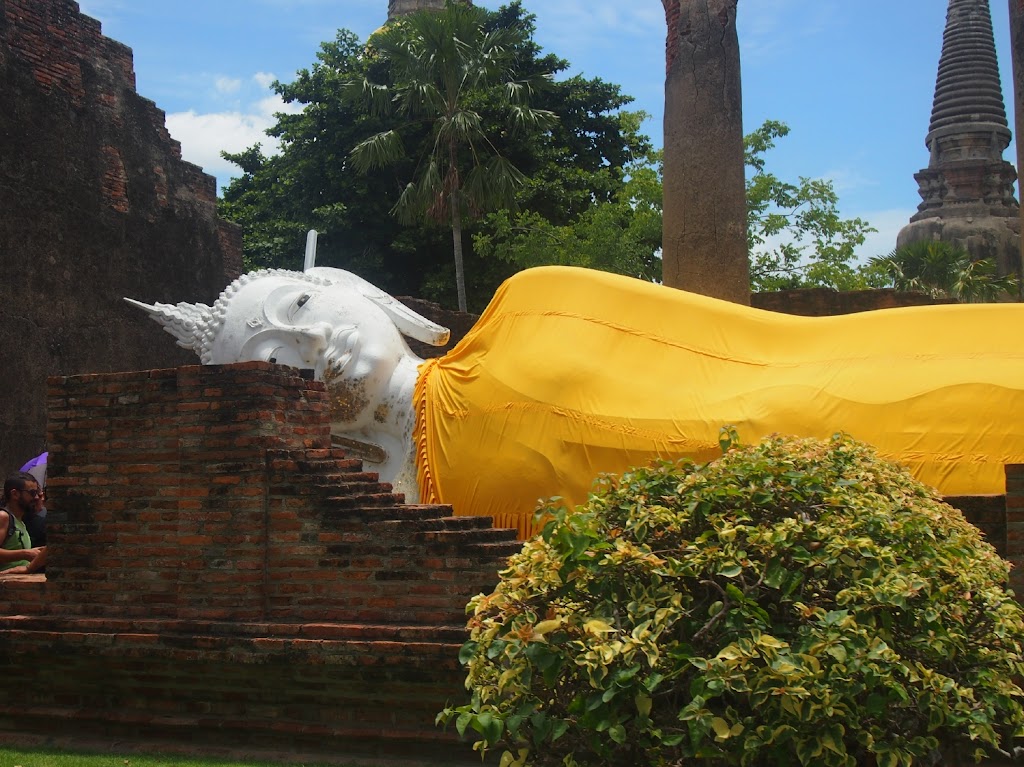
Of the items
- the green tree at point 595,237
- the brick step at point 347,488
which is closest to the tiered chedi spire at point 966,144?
the green tree at point 595,237

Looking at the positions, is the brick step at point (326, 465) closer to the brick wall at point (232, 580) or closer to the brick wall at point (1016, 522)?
the brick wall at point (232, 580)

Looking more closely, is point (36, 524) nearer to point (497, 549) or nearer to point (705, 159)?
point (497, 549)

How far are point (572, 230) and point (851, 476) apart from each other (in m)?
15.7

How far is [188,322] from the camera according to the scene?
6941mm

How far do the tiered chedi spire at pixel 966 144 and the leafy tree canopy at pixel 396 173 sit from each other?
6.58 metres

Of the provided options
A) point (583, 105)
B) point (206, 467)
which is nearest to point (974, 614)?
point (206, 467)

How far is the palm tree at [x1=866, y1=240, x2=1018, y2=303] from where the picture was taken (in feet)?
65.0

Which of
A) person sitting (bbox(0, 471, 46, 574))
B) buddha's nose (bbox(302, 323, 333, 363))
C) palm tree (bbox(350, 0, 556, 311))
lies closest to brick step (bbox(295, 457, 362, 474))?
buddha's nose (bbox(302, 323, 333, 363))

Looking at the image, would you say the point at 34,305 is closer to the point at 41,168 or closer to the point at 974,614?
the point at 41,168

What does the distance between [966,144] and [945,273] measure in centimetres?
414

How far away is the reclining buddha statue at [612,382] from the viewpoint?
550cm

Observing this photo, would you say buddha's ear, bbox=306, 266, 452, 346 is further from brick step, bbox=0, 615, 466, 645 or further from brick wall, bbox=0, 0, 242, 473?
brick wall, bbox=0, 0, 242, 473

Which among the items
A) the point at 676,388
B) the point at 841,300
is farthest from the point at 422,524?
the point at 841,300

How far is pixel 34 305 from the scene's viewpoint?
11367mm
